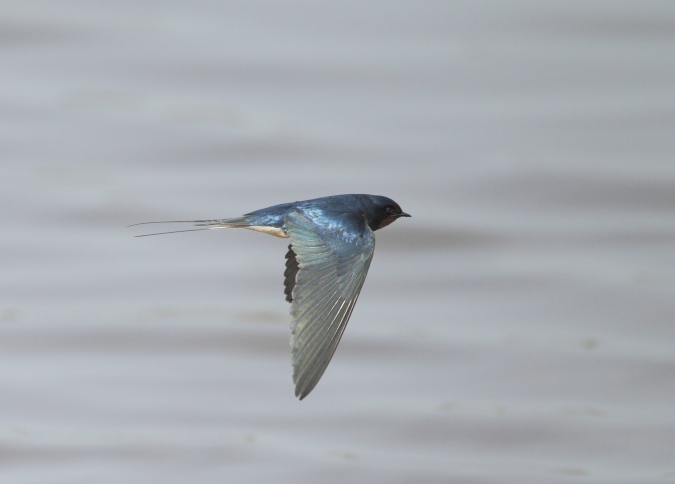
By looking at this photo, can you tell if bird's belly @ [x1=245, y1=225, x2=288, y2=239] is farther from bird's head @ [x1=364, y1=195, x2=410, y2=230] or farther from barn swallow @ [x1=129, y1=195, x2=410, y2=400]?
bird's head @ [x1=364, y1=195, x2=410, y2=230]

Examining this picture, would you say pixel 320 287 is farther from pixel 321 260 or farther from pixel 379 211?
pixel 379 211

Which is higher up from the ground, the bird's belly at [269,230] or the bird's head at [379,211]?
the bird's head at [379,211]

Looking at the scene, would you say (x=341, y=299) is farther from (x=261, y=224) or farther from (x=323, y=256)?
(x=261, y=224)

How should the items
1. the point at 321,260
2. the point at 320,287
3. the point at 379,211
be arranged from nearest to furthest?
the point at 320,287 < the point at 321,260 < the point at 379,211

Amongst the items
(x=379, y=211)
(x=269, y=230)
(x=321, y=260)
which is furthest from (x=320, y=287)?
(x=379, y=211)

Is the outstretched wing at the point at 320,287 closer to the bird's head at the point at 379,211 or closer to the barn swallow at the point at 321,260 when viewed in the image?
the barn swallow at the point at 321,260

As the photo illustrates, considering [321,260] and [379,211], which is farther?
[379,211]

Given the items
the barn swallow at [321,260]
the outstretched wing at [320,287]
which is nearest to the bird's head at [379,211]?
the barn swallow at [321,260]
